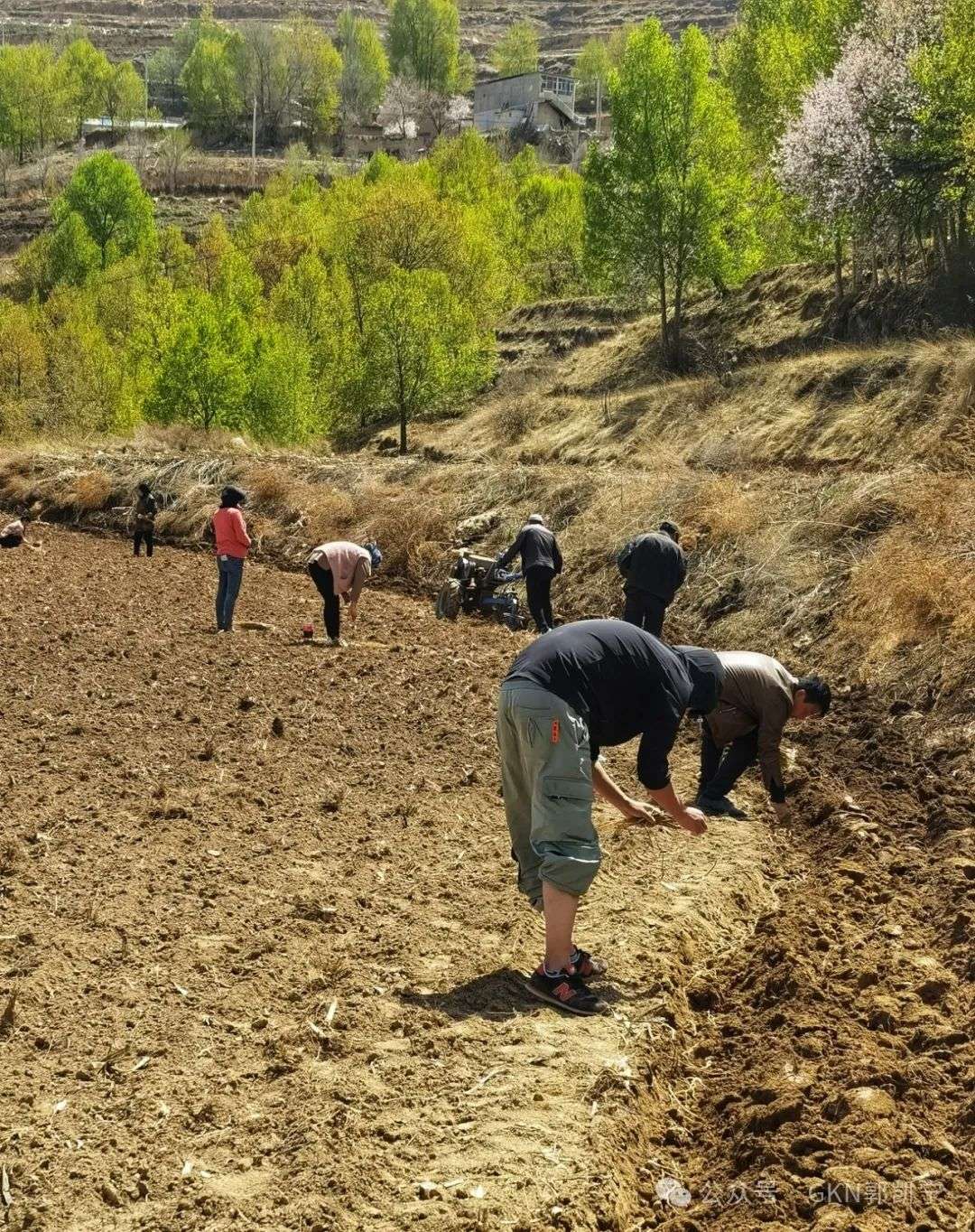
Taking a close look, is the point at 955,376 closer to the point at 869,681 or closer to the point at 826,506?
the point at 826,506

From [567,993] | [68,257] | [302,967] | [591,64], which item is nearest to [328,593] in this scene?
[302,967]

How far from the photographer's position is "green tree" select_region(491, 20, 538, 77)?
132m

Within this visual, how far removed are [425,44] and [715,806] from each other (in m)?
130

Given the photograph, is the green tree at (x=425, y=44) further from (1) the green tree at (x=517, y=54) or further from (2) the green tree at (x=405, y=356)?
(2) the green tree at (x=405, y=356)

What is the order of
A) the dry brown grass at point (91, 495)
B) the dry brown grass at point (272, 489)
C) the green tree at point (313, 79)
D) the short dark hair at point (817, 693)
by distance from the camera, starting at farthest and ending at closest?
the green tree at point (313, 79), the dry brown grass at point (91, 495), the dry brown grass at point (272, 489), the short dark hair at point (817, 693)

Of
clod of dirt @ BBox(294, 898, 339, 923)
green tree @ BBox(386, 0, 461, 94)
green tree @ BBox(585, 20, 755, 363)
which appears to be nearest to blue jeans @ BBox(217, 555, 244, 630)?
clod of dirt @ BBox(294, 898, 339, 923)

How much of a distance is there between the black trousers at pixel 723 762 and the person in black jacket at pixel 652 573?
9.18 ft

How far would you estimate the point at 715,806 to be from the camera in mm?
8109

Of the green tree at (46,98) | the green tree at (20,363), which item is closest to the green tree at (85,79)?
the green tree at (46,98)

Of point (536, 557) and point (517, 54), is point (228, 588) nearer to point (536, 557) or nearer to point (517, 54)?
point (536, 557)

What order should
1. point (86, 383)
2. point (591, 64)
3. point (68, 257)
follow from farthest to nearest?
point (591, 64) → point (68, 257) → point (86, 383)

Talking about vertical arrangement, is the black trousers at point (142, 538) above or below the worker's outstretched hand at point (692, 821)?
below

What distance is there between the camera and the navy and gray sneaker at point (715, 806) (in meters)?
8.06

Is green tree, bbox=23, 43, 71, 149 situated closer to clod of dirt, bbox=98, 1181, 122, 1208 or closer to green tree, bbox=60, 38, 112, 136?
green tree, bbox=60, 38, 112, 136
